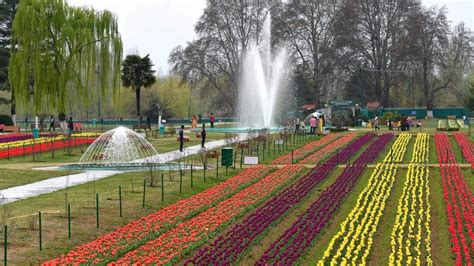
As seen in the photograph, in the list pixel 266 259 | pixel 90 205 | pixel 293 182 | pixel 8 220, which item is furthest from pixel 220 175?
pixel 266 259

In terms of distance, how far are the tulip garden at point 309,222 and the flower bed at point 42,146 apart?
15132 mm

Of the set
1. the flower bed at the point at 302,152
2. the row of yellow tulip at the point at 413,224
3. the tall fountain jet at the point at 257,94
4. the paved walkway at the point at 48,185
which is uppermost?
the tall fountain jet at the point at 257,94

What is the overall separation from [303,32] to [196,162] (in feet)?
161

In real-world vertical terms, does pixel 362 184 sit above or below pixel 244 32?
below

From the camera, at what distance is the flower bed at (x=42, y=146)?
136 feet

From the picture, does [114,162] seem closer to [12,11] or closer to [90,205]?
[90,205]

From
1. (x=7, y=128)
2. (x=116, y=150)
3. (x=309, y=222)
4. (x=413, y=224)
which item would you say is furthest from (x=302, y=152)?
(x=7, y=128)

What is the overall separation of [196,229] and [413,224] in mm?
5838

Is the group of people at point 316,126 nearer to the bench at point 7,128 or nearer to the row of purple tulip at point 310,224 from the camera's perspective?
the row of purple tulip at point 310,224

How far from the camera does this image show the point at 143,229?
61.1 feet

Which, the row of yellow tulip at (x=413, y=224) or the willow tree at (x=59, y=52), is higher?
the willow tree at (x=59, y=52)

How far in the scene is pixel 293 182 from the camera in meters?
28.6

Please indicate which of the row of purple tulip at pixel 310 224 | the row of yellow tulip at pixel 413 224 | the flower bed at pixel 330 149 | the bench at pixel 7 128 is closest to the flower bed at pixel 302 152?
the flower bed at pixel 330 149

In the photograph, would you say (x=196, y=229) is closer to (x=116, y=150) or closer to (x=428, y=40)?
(x=116, y=150)
